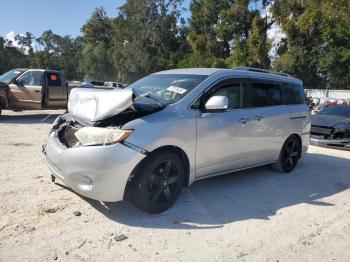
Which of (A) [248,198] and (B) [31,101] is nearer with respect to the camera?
(A) [248,198]

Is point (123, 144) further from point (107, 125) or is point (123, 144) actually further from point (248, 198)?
point (248, 198)

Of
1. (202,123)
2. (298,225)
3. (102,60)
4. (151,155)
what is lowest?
(298,225)

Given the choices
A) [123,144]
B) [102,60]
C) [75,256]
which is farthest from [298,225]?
[102,60]

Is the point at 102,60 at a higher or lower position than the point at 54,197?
higher

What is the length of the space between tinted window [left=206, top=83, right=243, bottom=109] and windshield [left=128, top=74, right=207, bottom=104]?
0.37 m

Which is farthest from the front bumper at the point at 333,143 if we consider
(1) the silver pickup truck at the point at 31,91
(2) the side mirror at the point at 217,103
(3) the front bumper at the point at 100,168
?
(1) the silver pickup truck at the point at 31,91

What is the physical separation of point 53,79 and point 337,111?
10.1 meters

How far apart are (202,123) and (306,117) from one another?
333 centimetres

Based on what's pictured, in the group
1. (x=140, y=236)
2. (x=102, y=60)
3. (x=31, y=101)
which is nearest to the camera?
(x=140, y=236)

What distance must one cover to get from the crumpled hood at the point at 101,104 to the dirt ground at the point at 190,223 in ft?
3.80

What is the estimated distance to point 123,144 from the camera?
13.7 ft

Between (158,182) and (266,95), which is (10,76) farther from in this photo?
(158,182)

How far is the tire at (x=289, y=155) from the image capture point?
6.96 metres

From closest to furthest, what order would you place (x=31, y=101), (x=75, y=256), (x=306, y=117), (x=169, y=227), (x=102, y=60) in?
1. (x=75, y=256)
2. (x=169, y=227)
3. (x=306, y=117)
4. (x=31, y=101)
5. (x=102, y=60)
